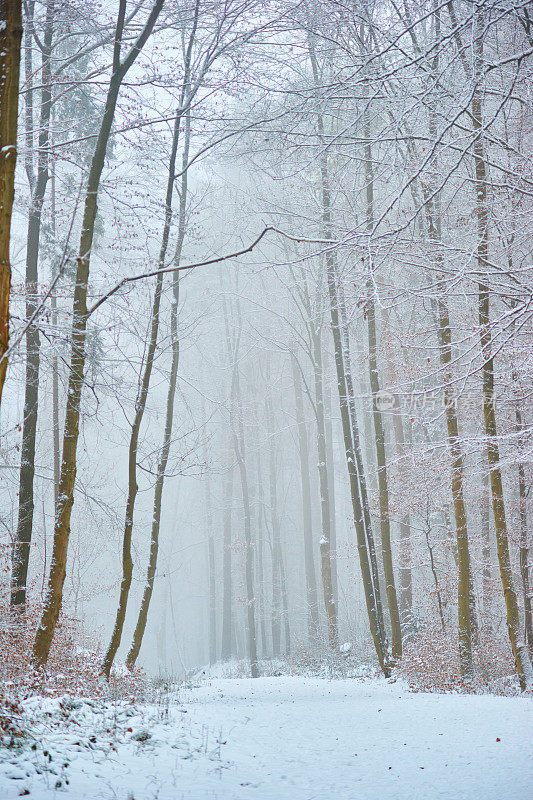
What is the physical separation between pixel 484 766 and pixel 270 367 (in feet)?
76.1

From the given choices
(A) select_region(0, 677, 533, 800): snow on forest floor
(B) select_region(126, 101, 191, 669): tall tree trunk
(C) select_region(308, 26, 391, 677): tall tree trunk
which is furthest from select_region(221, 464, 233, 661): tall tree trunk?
(A) select_region(0, 677, 533, 800): snow on forest floor

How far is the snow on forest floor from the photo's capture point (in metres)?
3.66

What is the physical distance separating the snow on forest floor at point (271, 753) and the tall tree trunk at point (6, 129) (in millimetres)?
2617

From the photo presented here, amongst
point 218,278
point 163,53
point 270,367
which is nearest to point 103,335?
point 163,53

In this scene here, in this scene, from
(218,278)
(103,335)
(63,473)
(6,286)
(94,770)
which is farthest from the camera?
(218,278)

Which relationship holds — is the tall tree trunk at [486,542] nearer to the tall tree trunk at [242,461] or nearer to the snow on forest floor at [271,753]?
the snow on forest floor at [271,753]

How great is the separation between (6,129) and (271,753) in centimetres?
513

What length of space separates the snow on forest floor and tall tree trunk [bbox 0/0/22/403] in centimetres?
262

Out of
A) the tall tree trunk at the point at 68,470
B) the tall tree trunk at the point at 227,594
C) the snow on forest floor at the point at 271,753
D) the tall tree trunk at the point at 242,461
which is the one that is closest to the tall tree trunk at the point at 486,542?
the snow on forest floor at the point at 271,753

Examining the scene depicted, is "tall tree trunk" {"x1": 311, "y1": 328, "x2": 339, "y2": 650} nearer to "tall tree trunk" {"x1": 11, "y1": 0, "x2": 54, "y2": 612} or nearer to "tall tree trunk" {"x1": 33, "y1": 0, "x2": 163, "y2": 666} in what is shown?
"tall tree trunk" {"x1": 11, "y1": 0, "x2": 54, "y2": 612}

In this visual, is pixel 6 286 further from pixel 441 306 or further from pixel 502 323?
pixel 441 306

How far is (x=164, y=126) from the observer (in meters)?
8.70

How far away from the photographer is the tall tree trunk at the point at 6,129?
3299 millimetres

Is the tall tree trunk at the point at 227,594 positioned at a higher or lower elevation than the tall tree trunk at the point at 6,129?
lower
